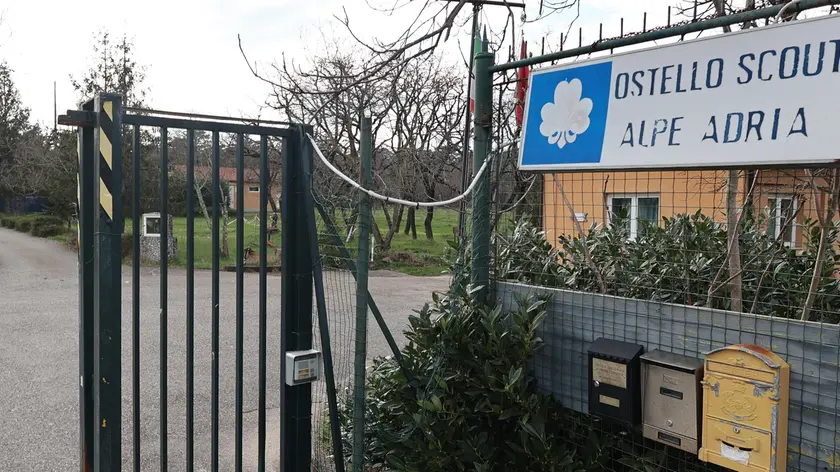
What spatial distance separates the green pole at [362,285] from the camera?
11.1 ft

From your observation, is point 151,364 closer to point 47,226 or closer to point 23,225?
point 47,226

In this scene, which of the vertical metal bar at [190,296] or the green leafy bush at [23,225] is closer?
the vertical metal bar at [190,296]

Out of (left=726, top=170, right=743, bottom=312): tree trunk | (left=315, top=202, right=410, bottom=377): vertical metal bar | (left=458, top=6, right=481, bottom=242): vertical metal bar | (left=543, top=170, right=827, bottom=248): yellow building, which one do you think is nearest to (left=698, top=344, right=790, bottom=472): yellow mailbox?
(left=726, top=170, right=743, bottom=312): tree trunk

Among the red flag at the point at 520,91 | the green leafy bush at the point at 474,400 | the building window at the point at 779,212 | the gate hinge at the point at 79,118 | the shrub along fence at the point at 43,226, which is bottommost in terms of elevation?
the green leafy bush at the point at 474,400

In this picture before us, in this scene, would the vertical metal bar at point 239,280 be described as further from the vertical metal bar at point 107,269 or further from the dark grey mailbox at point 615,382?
the dark grey mailbox at point 615,382

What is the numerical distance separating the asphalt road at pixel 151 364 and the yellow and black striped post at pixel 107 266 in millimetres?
1505

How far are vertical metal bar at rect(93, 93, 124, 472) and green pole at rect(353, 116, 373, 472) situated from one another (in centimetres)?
115

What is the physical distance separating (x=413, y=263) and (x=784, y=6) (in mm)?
16283

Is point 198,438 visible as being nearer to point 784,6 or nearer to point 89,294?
point 89,294

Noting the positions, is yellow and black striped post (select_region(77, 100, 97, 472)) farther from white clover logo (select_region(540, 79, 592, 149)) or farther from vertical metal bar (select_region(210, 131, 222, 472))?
white clover logo (select_region(540, 79, 592, 149))

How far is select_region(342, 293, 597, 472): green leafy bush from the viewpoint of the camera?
128 inches

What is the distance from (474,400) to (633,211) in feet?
7.31

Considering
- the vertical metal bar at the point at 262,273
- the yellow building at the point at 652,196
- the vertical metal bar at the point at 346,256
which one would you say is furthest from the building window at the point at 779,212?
the vertical metal bar at the point at 262,273

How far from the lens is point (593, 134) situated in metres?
3.22
